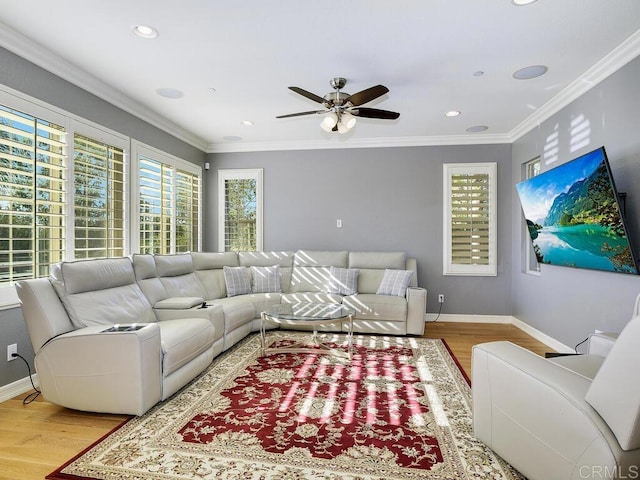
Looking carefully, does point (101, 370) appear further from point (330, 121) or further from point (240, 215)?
point (240, 215)

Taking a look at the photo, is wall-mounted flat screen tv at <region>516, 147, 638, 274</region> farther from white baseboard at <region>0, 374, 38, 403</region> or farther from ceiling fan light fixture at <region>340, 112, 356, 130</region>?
white baseboard at <region>0, 374, 38, 403</region>

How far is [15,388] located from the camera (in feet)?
9.13

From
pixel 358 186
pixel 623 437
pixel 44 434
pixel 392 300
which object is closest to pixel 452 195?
pixel 358 186

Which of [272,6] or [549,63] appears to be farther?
[549,63]

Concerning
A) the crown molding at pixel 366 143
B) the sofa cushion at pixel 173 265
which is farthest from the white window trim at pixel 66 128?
the crown molding at pixel 366 143

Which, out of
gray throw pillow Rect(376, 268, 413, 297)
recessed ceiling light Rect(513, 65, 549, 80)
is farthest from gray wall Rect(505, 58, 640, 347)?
gray throw pillow Rect(376, 268, 413, 297)

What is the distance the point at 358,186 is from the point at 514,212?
227cm

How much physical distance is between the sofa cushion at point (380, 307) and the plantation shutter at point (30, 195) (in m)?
3.14

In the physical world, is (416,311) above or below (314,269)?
below

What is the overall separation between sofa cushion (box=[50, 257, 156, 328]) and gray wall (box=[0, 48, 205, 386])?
1.74ft

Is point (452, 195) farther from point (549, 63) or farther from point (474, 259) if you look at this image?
point (549, 63)

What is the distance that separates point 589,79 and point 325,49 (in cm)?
243

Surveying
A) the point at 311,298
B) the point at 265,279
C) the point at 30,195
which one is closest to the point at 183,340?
the point at 30,195

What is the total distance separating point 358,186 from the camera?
5586mm
